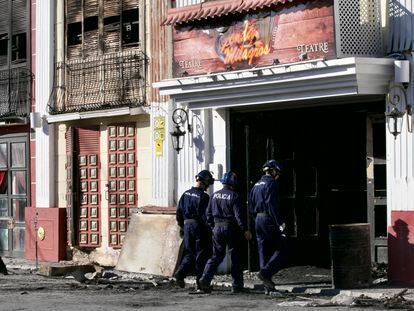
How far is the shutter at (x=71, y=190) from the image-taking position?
23.0m

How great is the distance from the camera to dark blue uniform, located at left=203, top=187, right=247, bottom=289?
16.4m

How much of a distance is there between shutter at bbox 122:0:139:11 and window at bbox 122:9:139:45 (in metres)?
0.06

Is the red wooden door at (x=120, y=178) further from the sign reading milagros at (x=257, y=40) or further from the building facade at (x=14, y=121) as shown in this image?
the building facade at (x=14, y=121)

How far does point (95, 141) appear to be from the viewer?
22.6 m

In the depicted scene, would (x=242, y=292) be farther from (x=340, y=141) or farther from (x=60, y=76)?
(x=60, y=76)

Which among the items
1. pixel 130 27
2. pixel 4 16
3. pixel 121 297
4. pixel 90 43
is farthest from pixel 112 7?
pixel 121 297

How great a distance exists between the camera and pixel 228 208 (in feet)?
54.0

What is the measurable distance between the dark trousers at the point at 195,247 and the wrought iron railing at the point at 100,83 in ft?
15.3

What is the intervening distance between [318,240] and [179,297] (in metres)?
4.26

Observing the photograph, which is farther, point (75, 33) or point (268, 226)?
point (75, 33)

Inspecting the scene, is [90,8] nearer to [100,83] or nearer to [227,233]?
[100,83]

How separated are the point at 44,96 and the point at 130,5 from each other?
11.0 ft

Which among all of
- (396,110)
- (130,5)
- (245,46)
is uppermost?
(130,5)

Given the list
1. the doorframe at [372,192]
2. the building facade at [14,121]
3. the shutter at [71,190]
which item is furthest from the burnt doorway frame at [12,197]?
the doorframe at [372,192]
